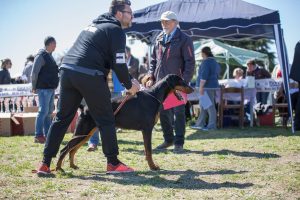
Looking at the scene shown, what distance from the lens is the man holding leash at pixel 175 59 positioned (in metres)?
6.89

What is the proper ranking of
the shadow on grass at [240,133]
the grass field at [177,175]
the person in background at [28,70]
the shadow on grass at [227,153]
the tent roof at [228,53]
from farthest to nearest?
the tent roof at [228,53] → the person in background at [28,70] → the shadow on grass at [240,133] → the shadow on grass at [227,153] → the grass field at [177,175]

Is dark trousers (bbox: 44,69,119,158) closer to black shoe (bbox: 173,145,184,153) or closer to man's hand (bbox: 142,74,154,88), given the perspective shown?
black shoe (bbox: 173,145,184,153)

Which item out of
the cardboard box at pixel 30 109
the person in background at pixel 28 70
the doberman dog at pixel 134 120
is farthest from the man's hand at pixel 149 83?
the person in background at pixel 28 70

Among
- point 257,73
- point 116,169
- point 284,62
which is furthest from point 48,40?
point 257,73

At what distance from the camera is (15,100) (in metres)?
12.1

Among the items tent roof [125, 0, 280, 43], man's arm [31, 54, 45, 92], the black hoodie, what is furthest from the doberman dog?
tent roof [125, 0, 280, 43]

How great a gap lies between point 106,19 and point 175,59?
7.43 ft

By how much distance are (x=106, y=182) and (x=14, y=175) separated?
112 centimetres

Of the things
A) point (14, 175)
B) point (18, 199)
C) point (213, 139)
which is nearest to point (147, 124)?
point (14, 175)

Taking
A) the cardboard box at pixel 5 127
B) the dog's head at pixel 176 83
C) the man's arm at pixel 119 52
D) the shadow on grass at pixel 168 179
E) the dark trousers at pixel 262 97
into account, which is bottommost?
the shadow on grass at pixel 168 179

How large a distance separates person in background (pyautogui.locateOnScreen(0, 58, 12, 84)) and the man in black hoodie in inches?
319

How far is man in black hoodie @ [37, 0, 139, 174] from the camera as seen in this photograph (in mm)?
4746

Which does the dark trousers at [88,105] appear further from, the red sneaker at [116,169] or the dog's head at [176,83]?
the dog's head at [176,83]

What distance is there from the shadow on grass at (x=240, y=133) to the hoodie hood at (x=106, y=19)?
4444 mm
